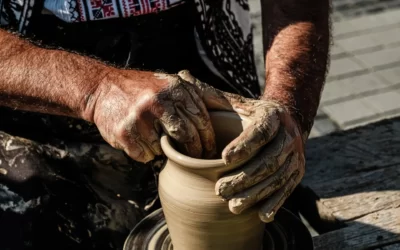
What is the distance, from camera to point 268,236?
1.85 m

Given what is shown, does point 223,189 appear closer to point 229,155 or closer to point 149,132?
point 229,155

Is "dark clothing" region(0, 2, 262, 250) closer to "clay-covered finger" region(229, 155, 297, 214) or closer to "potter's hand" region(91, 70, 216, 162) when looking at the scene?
"potter's hand" region(91, 70, 216, 162)

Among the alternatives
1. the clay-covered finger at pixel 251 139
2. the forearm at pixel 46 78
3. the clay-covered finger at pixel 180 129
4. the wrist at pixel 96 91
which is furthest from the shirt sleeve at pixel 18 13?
the clay-covered finger at pixel 251 139

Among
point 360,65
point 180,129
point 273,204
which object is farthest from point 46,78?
point 360,65

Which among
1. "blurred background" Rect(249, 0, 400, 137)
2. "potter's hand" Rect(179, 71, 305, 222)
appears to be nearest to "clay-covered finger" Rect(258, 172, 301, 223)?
"potter's hand" Rect(179, 71, 305, 222)

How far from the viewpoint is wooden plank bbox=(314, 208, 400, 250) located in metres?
1.97

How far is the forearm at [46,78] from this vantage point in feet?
5.96

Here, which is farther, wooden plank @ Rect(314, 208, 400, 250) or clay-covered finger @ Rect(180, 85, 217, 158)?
wooden plank @ Rect(314, 208, 400, 250)

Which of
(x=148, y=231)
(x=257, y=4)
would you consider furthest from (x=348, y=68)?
(x=148, y=231)

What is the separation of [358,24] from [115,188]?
2.79 meters

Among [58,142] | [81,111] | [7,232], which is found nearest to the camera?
[81,111]

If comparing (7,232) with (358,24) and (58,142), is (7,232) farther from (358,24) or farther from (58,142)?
A: (358,24)

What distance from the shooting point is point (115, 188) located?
7.27 feet

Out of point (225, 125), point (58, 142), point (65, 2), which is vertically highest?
point (65, 2)
